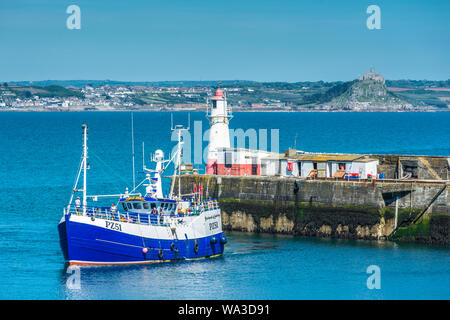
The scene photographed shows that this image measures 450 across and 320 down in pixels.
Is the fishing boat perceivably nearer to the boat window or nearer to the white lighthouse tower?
the boat window

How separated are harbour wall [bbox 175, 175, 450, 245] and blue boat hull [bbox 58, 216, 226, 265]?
380 inches

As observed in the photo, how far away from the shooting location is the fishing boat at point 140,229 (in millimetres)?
40250

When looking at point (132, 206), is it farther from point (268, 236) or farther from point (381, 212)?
point (381, 212)

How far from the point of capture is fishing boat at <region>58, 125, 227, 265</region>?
40.2 meters

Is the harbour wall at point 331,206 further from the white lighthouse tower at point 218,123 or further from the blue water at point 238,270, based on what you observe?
the white lighthouse tower at point 218,123

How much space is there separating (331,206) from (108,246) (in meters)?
15.6

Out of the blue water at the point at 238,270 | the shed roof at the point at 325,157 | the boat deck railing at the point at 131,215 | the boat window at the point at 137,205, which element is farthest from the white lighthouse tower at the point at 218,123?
the boat window at the point at 137,205

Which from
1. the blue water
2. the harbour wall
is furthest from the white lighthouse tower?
the blue water

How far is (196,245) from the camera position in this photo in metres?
44.8

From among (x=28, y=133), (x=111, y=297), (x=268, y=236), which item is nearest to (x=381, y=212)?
(x=268, y=236)

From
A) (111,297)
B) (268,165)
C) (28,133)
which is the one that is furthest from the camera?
(28,133)

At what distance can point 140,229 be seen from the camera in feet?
137

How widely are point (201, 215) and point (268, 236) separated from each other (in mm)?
7334

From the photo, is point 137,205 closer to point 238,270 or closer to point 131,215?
point 131,215
